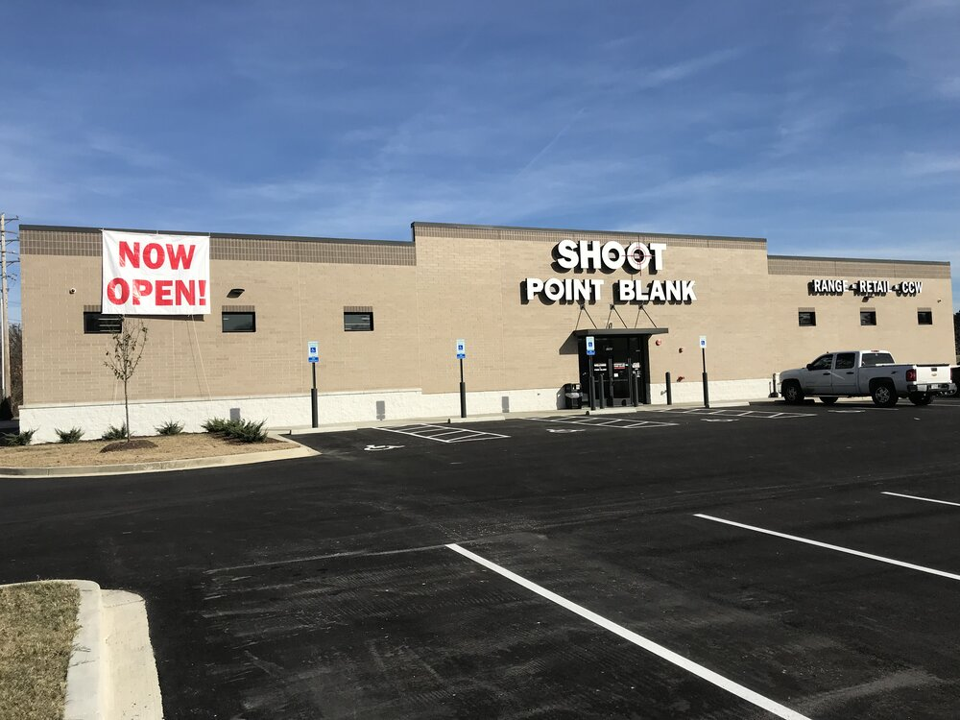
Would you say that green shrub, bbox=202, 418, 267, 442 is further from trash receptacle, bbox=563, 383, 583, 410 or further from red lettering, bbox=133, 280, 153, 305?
trash receptacle, bbox=563, 383, 583, 410

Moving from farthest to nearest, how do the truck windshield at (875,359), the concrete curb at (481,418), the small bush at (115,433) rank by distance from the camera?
1. the truck windshield at (875,359)
2. the concrete curb at (481,418)
3. the small bush at (115,433)

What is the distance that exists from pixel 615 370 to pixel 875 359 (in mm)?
9979

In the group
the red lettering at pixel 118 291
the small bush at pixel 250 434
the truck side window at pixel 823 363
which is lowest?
the small bush at pixel 250 434

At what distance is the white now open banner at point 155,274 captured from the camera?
23688 mm

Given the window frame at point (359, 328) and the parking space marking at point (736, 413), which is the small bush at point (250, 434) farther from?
the parking space marking at point (736, 413)

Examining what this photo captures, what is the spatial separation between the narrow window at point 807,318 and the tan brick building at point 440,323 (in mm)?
88

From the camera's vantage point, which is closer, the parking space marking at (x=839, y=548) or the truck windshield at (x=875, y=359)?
the parking space marking at (x=839, y=548)

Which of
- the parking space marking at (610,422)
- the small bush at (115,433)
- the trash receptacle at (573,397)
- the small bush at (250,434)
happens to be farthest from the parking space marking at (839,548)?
the trash receptacle at (573,397)

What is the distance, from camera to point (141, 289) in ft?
79.4

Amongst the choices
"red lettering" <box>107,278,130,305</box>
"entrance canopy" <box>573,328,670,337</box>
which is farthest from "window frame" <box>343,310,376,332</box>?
"entrance canopy" <box>573,328,670,337</box>

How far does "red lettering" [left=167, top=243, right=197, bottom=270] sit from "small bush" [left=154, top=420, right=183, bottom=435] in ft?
17.2

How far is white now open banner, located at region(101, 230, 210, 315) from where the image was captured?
77.7 ft

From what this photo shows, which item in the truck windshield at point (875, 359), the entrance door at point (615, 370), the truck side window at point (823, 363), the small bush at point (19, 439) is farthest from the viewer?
the entrance door at point (615, 370)

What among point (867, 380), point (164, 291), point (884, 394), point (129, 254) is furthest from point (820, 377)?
point (129, 254)
